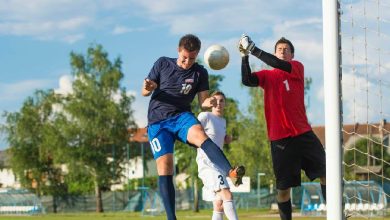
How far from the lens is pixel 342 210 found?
25.3 ft

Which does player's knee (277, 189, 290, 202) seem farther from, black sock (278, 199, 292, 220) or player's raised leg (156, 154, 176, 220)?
player's raised leg (156, 154, 176, 220)

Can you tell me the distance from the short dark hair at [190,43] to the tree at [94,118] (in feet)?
178

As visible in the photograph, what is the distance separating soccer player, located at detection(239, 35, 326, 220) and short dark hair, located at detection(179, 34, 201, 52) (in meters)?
0.97

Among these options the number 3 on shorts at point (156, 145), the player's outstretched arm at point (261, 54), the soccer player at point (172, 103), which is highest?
the player's outstretched arm at point (261, 54)

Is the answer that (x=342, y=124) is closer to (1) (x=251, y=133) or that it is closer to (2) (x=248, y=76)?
(2) (x=248, y=76)

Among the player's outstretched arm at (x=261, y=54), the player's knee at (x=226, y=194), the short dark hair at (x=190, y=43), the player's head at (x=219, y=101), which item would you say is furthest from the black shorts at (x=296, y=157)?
the short dark hair at (x=190, y=43)

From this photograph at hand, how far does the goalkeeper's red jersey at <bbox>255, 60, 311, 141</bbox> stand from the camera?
10.2 m

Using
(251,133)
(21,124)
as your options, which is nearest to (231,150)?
(251,133)

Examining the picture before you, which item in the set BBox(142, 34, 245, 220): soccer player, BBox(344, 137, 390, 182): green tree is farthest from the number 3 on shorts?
BBox(344, 137, 390, 182): green tree

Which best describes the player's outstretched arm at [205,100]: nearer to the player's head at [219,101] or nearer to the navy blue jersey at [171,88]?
the navy blue jersey at [171,88]

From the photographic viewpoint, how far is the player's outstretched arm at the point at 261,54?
9344 millimetres

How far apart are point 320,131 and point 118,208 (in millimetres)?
38031

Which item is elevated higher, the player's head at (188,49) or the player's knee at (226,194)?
the player's head at (188,49)

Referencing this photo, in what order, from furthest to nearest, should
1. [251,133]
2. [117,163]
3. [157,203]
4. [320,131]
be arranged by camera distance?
[320,131], [117,163], [251,133], [157,203]
